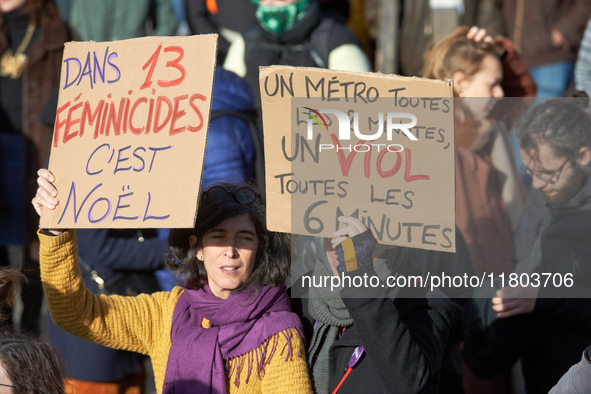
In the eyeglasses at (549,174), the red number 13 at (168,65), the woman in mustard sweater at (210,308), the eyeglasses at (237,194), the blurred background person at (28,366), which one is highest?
the red number 13 at (168,65)

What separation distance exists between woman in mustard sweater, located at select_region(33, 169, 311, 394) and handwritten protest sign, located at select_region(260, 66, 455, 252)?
21 centimetres

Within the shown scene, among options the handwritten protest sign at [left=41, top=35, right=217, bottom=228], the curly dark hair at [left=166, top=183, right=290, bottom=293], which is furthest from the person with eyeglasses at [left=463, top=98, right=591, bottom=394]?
the handwritten protest sign at [left=41, top=35, right=217, bottom=228]

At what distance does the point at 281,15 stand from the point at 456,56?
109 centimetres

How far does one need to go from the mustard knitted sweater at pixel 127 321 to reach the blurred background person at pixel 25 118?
2.21 meters

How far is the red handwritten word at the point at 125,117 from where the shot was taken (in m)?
2.35

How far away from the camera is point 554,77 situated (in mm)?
4883

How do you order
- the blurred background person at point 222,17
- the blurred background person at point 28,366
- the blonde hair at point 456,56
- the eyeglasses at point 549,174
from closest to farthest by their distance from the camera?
the blurred background person at point 28,366 → the eyeglasses at point 549,174 → the blonde hair at point 456,56 → the blurred background person at point 222,17

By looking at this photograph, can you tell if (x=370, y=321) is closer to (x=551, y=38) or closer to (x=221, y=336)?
(x=221, y=336)

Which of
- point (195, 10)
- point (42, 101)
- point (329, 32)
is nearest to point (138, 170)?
point (329, 32)

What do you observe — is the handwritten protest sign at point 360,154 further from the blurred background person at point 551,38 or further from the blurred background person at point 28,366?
the blurred background person at point 551,38

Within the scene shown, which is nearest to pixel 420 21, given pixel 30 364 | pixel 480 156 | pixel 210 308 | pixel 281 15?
pixel 281 15

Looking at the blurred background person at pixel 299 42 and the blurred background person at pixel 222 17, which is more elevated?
the blurred background person at pixel 222 17

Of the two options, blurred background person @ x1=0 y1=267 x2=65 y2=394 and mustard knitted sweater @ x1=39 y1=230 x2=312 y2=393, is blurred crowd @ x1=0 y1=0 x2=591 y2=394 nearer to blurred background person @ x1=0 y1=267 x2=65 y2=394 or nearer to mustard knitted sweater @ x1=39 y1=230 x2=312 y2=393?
blurred background person @ x1=0 y1=267 x2=65 y2=394

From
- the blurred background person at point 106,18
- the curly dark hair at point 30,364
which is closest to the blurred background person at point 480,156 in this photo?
the curly dark hair at point 30,364
